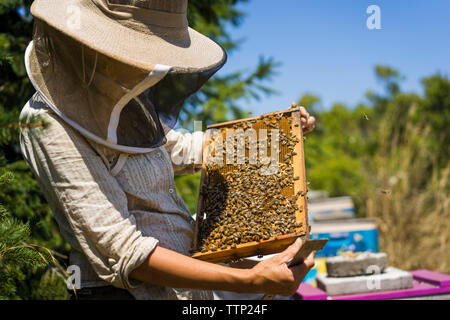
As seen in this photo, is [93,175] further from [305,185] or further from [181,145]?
[305,185]

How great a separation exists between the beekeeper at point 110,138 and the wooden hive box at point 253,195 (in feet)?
0.56

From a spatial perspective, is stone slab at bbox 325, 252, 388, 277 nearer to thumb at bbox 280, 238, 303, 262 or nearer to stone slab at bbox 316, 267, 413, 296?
stone slab at bbox 316, 267, 413, 296

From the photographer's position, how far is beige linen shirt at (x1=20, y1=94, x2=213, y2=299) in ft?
5.51

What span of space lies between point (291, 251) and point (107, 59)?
3.83 feet

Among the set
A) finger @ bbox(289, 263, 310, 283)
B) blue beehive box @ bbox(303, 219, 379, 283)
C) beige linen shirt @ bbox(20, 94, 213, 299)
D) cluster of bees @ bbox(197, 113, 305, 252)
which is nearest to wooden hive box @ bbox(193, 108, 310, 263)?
cluster of bees @ bbox(197, 113, 305, 252)

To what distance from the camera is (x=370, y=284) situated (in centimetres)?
309

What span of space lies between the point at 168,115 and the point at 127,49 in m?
0.57

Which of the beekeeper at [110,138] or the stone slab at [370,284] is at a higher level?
the beekeeper at [110,138]

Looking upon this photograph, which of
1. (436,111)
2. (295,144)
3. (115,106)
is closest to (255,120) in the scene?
(295,144)

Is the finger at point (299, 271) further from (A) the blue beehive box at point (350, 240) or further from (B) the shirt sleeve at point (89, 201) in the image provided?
(A) the blue beehive box at point (350, 240)

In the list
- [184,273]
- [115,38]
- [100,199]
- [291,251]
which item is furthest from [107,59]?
[291,251]

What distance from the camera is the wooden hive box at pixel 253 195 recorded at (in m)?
1.97

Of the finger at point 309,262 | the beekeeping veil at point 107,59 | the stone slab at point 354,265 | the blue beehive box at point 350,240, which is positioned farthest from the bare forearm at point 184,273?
the blue beehive box at point 350,240

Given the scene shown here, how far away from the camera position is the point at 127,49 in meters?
1.66
